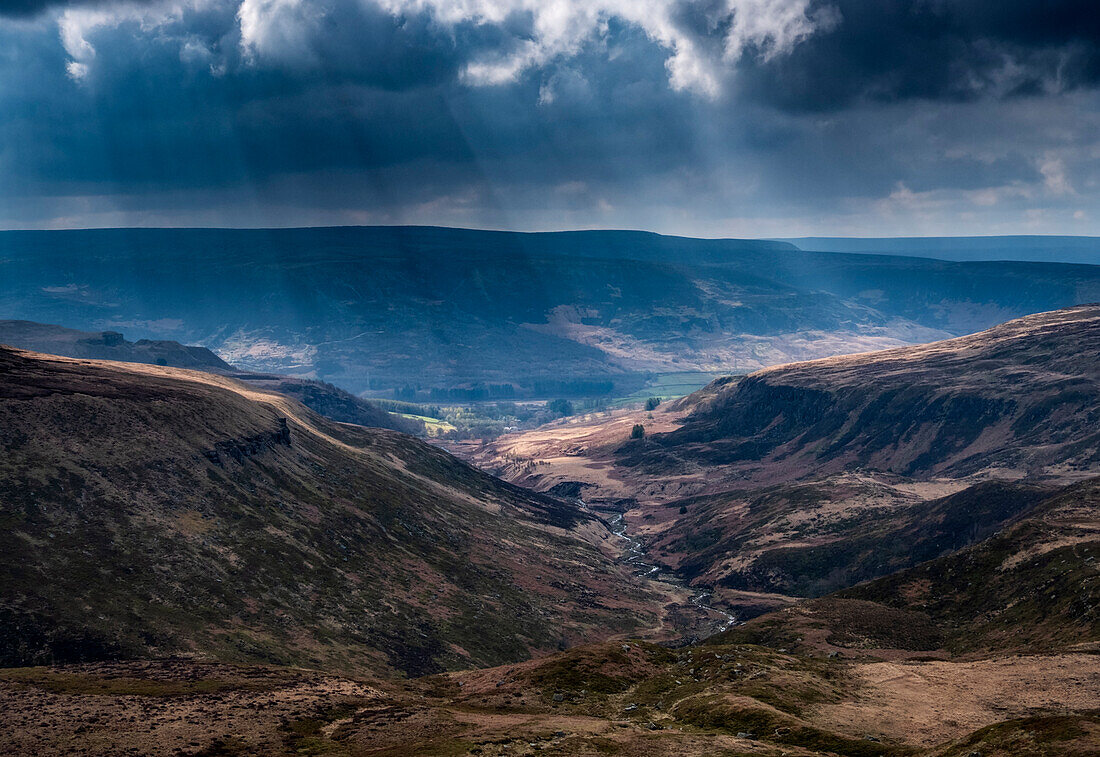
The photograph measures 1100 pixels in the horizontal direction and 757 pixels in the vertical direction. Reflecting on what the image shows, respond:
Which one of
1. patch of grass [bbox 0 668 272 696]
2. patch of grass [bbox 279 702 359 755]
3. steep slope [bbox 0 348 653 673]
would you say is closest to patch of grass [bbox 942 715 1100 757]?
patch of grass [bbox 279 702 359 755]

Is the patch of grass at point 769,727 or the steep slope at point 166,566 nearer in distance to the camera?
the patch of grass at point 769,727

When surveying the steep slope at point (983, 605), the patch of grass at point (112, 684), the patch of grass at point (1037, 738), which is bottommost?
the steep slope at point (983, 605)

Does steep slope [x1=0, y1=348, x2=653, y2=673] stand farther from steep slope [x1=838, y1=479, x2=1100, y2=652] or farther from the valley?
steep slope [x1=838, y1=479, x2=1100, y2=652]

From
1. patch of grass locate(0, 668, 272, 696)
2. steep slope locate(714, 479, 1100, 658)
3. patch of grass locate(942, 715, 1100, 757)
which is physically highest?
patch of grass locate(942, 715, 1100, 757)

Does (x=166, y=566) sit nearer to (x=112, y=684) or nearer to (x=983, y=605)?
(x=112, y=684)

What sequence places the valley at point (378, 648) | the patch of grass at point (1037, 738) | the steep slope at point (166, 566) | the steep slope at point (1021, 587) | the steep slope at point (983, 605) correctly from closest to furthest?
the patch of grass at point (1037, 738), the valley at point (378, 648), the steep slope at point (1021, 587), the steep slope at point (983, 605), the steep slope at point (166, 566)

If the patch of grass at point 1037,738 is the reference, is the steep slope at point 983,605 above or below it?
below

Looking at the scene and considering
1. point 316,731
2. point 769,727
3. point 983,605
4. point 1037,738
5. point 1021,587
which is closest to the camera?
point 1037,738

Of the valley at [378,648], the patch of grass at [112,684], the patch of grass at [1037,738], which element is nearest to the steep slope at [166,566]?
the valley at [378,648]

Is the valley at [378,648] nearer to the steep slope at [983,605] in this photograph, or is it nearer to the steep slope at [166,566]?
the steep slope at [166,566]

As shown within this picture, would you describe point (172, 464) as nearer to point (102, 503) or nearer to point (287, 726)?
point (102, 503)

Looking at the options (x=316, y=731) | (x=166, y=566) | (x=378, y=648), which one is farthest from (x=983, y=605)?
(x=166, y=566)
